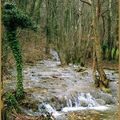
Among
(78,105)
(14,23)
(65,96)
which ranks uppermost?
(14,23)

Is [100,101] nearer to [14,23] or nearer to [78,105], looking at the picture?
[78,105]

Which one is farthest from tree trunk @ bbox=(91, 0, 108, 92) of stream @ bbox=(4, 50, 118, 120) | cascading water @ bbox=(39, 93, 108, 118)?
cascading water @ bbox=(39, 93, 108, 118)

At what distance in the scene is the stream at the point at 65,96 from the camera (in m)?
8.30

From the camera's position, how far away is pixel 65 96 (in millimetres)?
9461

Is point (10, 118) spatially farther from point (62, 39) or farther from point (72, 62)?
point (62, 39)

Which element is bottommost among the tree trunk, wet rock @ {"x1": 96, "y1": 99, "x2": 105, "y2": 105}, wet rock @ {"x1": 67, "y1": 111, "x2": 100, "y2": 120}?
wet rock @ {"x1": 67, "y1": 111, "x2": 100, "y2": 120}

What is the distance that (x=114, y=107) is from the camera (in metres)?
8.92

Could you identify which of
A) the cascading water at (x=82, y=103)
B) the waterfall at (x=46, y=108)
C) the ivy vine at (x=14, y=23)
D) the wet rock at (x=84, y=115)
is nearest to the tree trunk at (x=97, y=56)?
the cascading water at (x=82, y=103)

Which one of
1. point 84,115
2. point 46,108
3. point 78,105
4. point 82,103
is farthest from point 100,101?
point 84,115

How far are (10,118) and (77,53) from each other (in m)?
12.8

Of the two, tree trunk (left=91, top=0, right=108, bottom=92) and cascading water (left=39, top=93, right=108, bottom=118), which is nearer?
cascading water (left=39, top=93, right=108, bottom=118)

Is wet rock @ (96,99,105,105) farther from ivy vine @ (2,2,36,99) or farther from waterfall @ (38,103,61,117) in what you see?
ivy vine @ (2,2,36,99)

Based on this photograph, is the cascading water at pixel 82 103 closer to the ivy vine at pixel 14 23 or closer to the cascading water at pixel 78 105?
the cascading water at pixel 78 105

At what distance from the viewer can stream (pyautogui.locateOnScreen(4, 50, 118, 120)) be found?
27.2 feet
